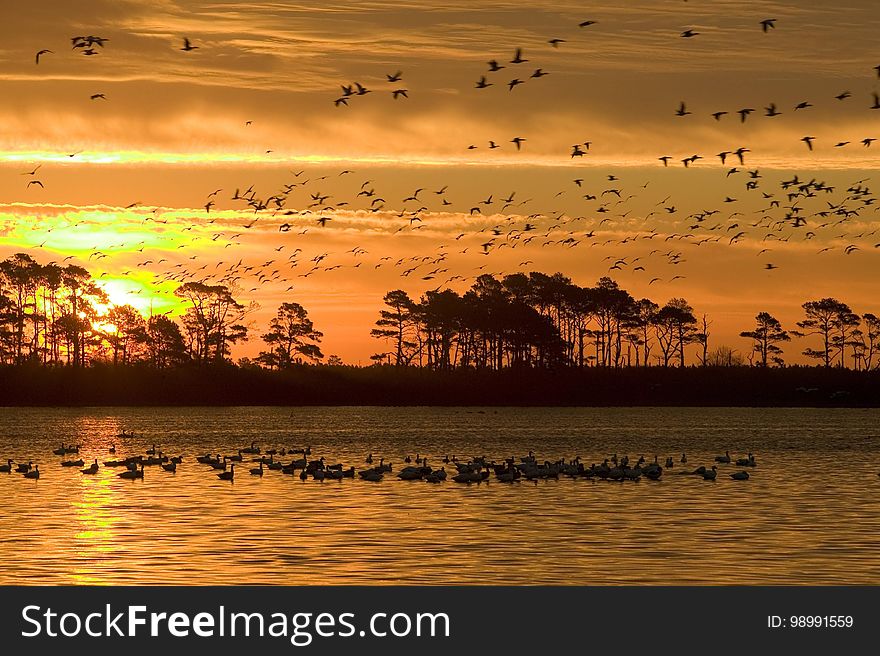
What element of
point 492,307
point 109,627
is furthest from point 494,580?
point 492,307

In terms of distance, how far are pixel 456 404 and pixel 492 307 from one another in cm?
1746

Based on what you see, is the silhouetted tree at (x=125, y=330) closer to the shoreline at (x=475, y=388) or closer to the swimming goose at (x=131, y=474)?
the shoreline at (x=475, y=388)

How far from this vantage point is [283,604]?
1038 inches

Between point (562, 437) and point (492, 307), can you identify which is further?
point (492, 307)

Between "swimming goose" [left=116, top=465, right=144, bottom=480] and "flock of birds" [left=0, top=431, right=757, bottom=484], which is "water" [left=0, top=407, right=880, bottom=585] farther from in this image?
"flock of birds" [left=0, top=431, right=757, bottom=484]

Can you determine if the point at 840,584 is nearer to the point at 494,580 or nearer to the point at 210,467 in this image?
the point at 494,580

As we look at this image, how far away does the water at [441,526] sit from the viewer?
31469 millimetres

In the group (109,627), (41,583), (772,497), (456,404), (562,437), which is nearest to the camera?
(109,627)

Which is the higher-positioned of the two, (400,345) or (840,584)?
(400,345)

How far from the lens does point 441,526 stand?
130 feet

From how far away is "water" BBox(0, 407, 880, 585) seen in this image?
31469mm

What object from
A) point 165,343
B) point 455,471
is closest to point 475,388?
point 165,343

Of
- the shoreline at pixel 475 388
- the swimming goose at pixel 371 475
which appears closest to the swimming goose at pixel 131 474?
the swimming goose at pixel 371 475

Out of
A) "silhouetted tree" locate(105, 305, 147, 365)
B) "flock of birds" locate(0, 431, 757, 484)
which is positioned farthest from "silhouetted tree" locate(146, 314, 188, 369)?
"flock of birds" locate(0, 431, 757, 484)
